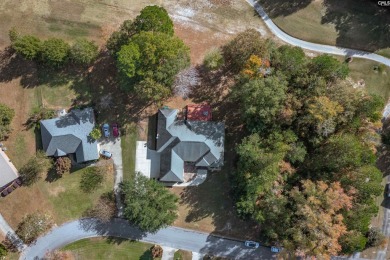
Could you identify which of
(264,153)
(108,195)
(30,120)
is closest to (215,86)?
(264,153)

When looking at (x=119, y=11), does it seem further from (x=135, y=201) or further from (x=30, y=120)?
(x=135, y=201)

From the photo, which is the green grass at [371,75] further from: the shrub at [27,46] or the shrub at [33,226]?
the shrub at [33,226]

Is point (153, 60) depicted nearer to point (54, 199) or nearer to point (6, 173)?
point (54, 199)

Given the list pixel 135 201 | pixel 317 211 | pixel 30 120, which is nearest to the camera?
pixel 317 211

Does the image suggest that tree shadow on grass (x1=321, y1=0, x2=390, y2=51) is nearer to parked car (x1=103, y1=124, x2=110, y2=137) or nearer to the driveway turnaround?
the driveway turnaround

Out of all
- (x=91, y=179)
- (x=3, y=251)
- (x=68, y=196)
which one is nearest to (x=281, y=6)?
(x=91, y=179)
